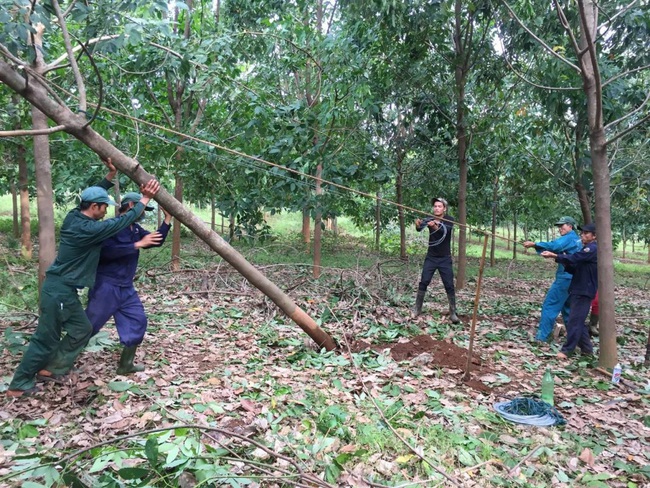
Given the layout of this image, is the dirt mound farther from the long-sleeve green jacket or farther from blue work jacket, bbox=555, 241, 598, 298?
the long-sleeve green jacket

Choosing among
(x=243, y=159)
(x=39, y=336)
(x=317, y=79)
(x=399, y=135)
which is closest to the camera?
(x=39, y=336)

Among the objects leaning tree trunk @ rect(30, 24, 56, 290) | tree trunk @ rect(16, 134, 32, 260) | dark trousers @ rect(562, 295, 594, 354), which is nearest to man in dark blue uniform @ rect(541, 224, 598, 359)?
dark trousers @ rect(562, 295, 594, 354)

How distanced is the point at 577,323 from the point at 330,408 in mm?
3408

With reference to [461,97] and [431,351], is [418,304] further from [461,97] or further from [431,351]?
[461,97]

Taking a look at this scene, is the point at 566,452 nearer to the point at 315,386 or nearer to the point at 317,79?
the point at 315,386

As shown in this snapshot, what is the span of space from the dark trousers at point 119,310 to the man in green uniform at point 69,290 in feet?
0.57

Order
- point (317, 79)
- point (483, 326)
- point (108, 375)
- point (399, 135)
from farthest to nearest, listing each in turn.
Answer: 1. point (399, 135)
2. point (317, 79)
3. point (483, 326)
4. point (108, 375)

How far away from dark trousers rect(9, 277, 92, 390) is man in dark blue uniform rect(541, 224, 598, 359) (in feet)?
15.8

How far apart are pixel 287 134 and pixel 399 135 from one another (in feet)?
16.1

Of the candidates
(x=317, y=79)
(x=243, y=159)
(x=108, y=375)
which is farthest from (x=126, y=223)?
(x=317, y=79)

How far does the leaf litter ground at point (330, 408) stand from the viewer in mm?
2836

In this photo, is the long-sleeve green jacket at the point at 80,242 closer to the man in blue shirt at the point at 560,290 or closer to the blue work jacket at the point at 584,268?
the blue work jacket at the point at 584,268

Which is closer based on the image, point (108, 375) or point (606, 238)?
point (108, 375)

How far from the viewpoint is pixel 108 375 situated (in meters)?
4.00
